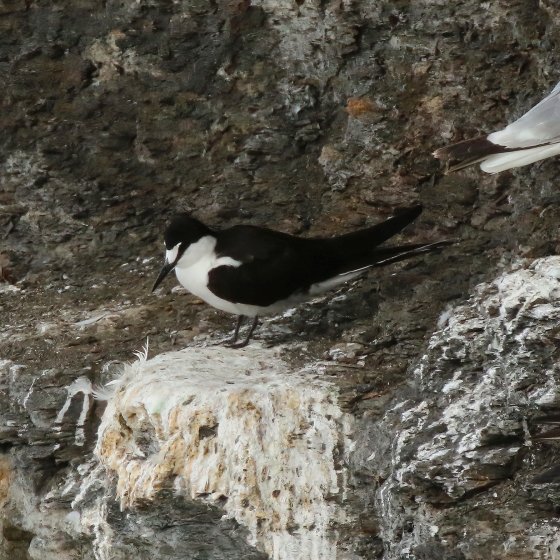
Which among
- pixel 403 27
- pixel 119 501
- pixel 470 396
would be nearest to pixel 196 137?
pixel 403 27

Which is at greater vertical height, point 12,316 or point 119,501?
point 12,316

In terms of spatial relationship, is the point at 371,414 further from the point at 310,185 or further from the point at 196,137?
the point at 196,137

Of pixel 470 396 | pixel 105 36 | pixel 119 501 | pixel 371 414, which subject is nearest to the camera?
pixel 470 396

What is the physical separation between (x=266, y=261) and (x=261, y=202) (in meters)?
1.29

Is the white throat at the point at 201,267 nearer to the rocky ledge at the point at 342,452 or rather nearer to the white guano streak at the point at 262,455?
the rocky ledge at the point at 342,452

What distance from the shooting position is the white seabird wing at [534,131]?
358 centimetres

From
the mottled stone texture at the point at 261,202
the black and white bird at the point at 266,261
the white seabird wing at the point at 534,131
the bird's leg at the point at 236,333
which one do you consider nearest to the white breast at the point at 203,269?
the black and white bird at the point at 266,261

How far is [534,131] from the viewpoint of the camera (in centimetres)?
361

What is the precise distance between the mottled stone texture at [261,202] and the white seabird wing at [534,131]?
508 mm

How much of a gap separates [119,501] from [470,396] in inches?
60.1

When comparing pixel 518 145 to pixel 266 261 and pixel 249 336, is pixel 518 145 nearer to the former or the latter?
pixel 266 261

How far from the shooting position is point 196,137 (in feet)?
18.4

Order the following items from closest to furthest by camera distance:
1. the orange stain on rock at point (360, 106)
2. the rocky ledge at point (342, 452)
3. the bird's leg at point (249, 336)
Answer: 1. the rocky ledge at point (342, 452)
2. the bird's leg at point (249, 336)
3. the orange stain on rock at point (360, 106)

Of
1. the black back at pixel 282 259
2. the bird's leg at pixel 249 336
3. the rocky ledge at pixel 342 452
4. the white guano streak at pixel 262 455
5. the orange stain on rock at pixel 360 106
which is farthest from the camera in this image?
the orange stain on rock at pixel 360 106
